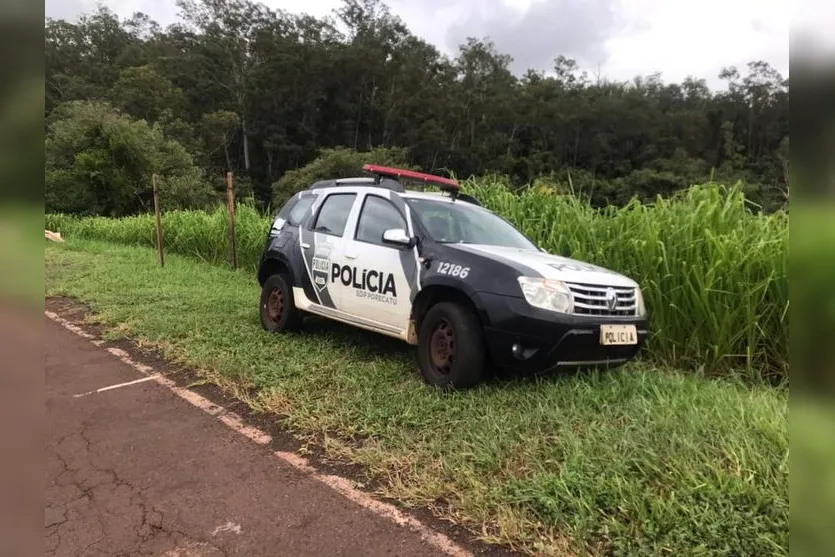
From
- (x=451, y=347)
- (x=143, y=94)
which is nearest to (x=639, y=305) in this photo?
(x=451, y=347)

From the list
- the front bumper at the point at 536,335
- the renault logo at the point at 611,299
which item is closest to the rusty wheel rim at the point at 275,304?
the front bumper at the point at 536,335

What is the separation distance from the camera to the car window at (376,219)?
5.02 meters

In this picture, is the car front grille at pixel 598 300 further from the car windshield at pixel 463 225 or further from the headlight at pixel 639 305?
the car windshield at pixel 463 225

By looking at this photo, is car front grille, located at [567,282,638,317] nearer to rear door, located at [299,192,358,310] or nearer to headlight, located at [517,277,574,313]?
headlight, located at [517,277,574,313]

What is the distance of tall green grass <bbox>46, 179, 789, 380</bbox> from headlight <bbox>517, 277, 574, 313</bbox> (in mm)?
1433

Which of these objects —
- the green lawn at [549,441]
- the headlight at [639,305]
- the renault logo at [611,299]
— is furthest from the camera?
the headlight at [639,305]

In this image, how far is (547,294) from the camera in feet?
12.9

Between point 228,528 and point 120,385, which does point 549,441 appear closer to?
point 228,528

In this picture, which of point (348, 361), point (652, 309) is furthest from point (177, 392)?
point (652, 309)

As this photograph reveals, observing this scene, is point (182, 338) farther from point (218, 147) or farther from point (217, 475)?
point (218, 147)

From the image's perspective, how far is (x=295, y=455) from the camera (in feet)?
11.5

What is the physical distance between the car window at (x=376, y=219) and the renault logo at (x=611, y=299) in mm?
1714

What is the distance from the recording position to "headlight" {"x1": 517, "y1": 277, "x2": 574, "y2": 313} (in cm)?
393

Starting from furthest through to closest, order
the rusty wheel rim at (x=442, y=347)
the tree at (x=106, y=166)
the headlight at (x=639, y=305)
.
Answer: the tree at (x=106, y=166)
the headlight at (x=639, y=305)
the rusty wheel rim at (x=442, y=347)
